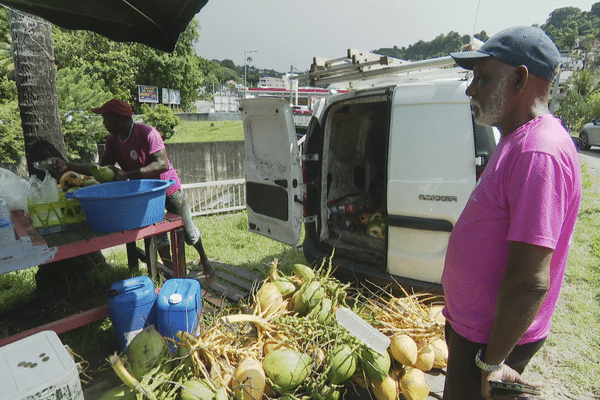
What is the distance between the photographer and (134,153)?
12.1 feet

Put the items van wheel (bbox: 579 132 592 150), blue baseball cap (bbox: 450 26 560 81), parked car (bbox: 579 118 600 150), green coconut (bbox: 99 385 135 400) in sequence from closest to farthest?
blue baseball cap (bbox: 450 26 560 81), green coconut (bbox: 99 385 135 400), parked car (bbox: 579 118 600 150), van wheel (bbox: 579 132 592 150)

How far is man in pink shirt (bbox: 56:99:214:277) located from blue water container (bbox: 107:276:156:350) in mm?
1115

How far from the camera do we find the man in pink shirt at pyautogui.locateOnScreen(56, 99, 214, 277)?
11.3 ft

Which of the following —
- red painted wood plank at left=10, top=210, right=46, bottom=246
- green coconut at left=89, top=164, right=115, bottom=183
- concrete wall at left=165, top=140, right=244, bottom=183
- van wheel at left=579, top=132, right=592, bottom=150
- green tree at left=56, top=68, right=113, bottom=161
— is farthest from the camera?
van wheel at left=579, top=132, right=592, bottom=150

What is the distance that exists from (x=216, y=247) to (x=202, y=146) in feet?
16.3

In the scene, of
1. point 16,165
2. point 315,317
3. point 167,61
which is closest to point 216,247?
point 315,317

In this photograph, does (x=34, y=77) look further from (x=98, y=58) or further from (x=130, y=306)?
(x=98, y=58)

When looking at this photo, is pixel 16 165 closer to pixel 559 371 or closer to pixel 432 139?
pixel 432 139

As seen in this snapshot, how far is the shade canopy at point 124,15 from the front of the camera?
8.44 feet

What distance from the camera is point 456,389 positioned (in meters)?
1.53

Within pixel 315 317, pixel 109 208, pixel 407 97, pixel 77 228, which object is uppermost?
pixel 407 97

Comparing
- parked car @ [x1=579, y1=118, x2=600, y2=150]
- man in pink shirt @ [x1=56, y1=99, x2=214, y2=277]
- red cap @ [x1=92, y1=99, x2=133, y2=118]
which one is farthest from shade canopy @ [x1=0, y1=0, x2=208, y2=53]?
parked car @ [x1=579, y1=118, x2=600, y2=150]

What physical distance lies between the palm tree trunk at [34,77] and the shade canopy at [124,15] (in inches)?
41.4

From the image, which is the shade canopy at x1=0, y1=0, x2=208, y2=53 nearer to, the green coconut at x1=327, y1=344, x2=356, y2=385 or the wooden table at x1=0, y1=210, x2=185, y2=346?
the wooden table at x1=0, y1=210, x2=185, y2=346
